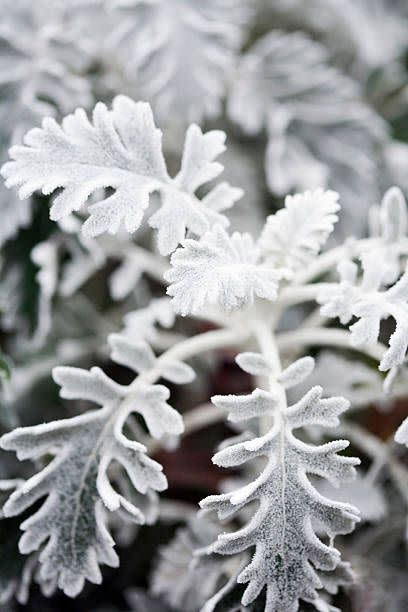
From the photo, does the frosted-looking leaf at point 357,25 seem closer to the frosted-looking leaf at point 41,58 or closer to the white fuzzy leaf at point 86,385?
the frosted-looking leaf at point 41,58

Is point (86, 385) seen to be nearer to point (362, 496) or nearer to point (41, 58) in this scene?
point (362, 496)

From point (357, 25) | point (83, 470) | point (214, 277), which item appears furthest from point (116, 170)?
point (357, 25)

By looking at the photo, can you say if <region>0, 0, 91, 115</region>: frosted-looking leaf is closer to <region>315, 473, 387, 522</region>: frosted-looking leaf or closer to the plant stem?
the plant stem

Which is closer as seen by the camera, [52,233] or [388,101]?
[52,233]

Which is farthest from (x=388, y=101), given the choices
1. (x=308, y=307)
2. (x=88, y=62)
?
(x=88, y=62)

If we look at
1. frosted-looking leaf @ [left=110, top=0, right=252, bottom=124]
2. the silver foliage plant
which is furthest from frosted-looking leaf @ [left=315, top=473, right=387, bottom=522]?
frosted-looking leaf @ [left=110, top=0, right=252, bottom=124]

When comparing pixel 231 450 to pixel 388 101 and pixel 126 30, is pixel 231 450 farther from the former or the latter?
pixel 388 101
